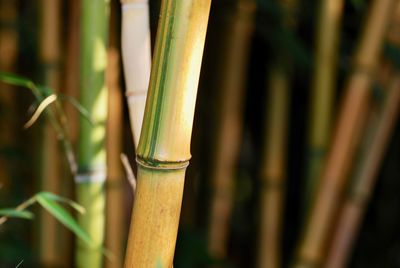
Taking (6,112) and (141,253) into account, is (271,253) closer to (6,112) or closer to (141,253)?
(6,112)

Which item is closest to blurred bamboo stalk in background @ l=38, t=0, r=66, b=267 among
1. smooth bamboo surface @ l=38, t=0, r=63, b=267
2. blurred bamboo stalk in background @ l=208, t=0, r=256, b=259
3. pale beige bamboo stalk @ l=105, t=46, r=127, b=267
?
smooth bamboo surface @ l=38, t=0, r=63, b=267

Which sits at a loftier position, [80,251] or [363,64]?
[363,64]

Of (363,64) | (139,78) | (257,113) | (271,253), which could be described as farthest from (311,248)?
(139,78)

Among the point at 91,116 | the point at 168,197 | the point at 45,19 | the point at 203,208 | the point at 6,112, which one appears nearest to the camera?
the point at 168,197

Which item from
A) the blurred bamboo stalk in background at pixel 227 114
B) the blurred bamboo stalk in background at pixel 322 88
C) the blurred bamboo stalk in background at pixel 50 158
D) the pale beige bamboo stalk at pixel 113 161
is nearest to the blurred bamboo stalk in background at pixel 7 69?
the blurred bamboo stalk in background at pixel 50 158

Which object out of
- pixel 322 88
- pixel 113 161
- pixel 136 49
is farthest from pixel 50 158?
pixel 136 49
